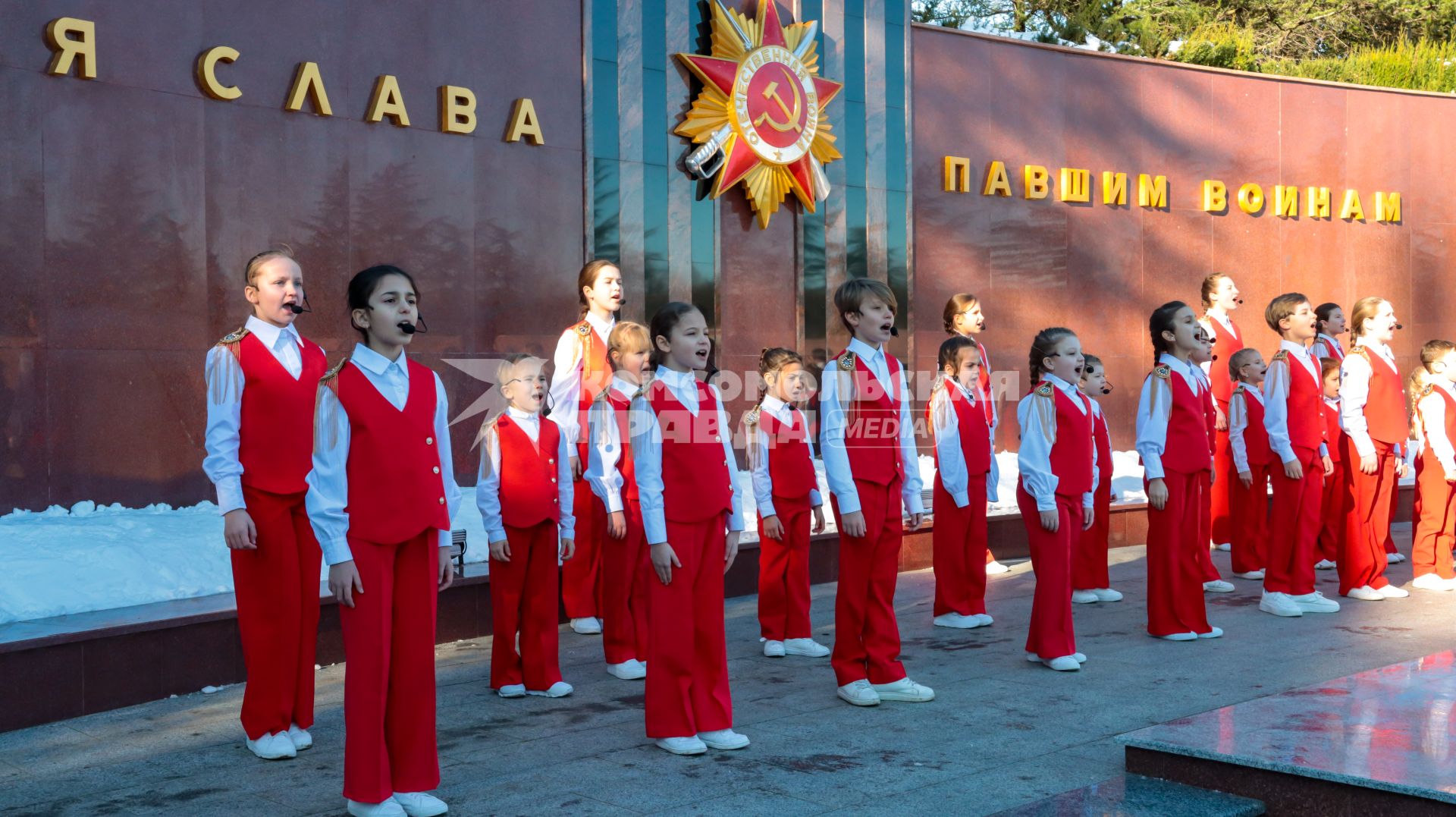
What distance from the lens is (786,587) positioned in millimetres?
6883

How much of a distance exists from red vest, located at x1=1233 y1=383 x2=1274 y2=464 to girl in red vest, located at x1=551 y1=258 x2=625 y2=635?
4.20 meters

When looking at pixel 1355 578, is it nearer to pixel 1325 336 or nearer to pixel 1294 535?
pixel 1294 535

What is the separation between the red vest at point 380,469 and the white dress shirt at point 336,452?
2 cm

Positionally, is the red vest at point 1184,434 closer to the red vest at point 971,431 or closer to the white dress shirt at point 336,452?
the red vest at point 971,431

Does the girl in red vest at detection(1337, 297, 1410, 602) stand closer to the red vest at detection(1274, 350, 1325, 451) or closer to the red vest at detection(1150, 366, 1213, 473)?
the red vest at detection(1274, 350, 1325, 451)

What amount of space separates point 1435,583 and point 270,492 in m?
6.95

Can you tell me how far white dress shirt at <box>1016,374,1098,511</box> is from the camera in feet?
20.6

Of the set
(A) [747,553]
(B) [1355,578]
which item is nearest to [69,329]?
(A) [747,553]

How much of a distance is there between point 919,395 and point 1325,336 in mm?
4614

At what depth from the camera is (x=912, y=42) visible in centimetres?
1312

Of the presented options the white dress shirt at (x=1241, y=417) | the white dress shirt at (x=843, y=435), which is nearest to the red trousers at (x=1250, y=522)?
the white dress shirt at (x=1241, y=417)

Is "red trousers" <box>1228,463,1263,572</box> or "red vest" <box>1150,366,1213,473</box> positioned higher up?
"red vest" <box>1150,366,1213,473</box>

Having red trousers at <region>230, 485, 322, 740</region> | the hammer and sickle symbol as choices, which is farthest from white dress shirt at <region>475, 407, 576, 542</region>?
the hammer and sickle symbol

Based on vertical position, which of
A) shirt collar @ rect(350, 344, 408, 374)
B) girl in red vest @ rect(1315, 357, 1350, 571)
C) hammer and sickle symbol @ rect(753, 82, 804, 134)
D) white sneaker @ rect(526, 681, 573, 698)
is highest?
hammer and sickle symbol @ rect(753, 82, 804, 134)
